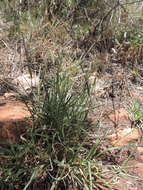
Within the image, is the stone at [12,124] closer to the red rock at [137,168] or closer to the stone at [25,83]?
the stone at [25,83]

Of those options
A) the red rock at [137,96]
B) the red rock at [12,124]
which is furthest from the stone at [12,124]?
the red rock at [137,96]

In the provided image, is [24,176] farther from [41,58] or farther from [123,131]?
[41,58]

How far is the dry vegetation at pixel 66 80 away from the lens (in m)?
2.27

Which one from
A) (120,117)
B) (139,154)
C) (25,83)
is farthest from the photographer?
(25,83)

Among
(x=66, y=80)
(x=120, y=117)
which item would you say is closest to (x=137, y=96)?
(x=120, y=117)

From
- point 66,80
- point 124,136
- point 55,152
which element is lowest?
point 124,136

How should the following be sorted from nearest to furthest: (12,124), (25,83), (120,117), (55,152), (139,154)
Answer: (55,152)
(12,124)
(139,154)
(120,117)
(25,83)

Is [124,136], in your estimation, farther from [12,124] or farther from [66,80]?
[12,124]

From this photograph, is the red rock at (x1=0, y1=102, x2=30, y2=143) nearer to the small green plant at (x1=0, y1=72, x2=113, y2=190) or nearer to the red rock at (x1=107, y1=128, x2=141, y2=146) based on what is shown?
the small green plant at (x1=0, y1=72, x2=113, y2=190)

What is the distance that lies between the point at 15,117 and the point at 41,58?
1383mm

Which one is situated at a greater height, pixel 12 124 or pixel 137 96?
pixel 12 124

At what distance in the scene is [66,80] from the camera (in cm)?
274

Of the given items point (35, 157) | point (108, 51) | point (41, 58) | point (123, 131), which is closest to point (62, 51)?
point (41, 58)

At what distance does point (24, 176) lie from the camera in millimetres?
2268
